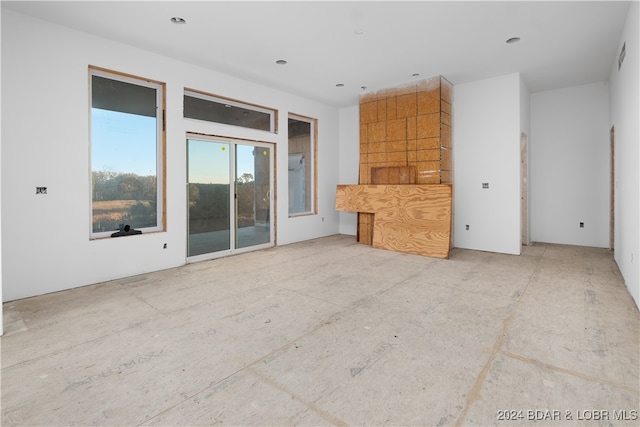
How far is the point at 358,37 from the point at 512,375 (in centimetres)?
400

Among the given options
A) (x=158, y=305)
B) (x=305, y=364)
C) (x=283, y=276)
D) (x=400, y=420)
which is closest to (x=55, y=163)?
(x=158, y=305)

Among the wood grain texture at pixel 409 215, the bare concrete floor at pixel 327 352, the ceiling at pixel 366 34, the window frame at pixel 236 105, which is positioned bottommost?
the bare concrete floor at pixel 327 352

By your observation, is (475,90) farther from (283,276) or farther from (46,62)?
(46,62)

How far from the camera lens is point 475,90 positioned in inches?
236

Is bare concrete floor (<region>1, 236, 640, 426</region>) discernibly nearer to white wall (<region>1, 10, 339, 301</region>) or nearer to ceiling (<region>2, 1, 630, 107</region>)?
white wall (<region>1, 10, 339, 301</region>)

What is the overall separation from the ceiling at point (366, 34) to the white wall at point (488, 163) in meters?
0.40

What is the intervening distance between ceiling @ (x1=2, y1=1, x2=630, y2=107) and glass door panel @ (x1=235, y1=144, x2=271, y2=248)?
4.62 ft

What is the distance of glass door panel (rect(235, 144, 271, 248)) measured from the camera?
586cm

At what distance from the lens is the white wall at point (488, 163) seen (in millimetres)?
5625

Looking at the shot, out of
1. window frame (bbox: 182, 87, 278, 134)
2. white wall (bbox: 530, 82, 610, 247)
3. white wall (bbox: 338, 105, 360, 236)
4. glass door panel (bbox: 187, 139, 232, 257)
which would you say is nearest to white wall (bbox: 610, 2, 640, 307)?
white wall (bbox: 530, 82, 610, 247)

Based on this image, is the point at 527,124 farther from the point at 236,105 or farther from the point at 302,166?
the point at 236,105

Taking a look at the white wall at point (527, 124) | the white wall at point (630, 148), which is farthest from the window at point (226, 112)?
the white wall at point (630, 148)

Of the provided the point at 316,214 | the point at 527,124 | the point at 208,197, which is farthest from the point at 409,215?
the point at 208,197

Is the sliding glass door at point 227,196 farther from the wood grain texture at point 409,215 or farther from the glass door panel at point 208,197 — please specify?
the wood grain texture at point 409,215
